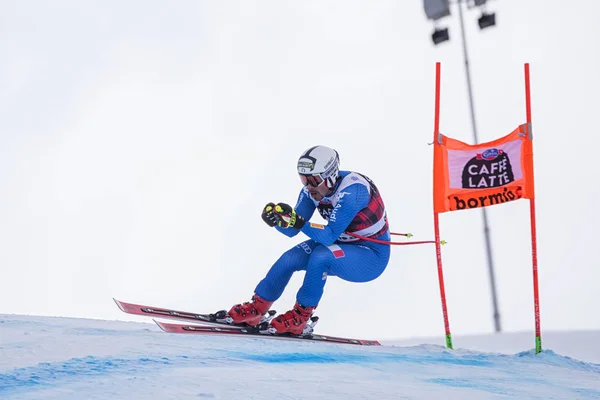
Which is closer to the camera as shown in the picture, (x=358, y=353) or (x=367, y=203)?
(x=358, y=353)

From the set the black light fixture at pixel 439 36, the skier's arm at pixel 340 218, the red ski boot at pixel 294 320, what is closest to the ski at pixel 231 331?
the red ski boot at pixel 294 320

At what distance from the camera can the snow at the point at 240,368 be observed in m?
2.63

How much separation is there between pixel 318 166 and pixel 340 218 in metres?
0.36

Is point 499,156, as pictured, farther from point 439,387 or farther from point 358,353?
point 439,387

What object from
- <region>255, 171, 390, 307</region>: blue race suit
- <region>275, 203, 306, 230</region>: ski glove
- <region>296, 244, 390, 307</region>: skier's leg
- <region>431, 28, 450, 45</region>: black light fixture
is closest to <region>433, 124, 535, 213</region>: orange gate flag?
<region>255, 171, 390, 307</region>: blue race suit

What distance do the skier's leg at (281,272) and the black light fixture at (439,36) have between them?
3716 mm

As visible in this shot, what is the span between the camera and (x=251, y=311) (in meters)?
4.73

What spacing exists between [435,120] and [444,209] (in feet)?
2.09

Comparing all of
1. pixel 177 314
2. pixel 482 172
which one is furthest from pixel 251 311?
pixel 482 172

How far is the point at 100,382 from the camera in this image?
2.63 metres

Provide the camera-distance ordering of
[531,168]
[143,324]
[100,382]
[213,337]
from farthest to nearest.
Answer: [531,168], [143,324], [213,337], [100,382]

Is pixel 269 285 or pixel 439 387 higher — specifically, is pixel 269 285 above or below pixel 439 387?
above

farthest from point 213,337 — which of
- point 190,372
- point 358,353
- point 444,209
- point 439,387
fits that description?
point 444,209

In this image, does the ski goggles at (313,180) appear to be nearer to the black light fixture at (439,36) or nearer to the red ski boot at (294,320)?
the red ski boot at (294,320)
